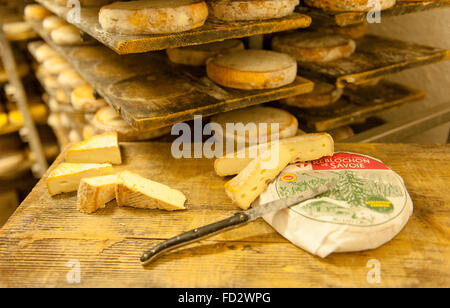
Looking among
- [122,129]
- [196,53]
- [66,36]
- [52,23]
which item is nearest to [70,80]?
[66,36]

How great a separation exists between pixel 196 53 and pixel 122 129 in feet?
1.59

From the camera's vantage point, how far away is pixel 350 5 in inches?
55.2

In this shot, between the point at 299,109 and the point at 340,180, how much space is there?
2.94 feet

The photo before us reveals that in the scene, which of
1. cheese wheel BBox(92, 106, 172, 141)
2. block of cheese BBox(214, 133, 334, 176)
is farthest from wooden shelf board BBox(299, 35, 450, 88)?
cheese wheel BBox(92, 106, 172, 141)

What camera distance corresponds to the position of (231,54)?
1548 mm

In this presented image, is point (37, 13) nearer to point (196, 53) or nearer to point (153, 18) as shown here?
point (196, 53)

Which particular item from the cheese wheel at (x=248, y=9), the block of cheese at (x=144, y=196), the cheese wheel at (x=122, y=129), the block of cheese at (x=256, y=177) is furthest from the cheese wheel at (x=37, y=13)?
the block of cheese at (x=256, y=177)

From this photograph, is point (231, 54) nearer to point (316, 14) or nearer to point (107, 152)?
point (316, 14)

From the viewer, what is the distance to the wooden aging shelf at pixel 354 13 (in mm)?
1407

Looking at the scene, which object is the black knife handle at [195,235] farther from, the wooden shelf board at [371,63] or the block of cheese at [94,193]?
the wooden shelf board at [371,63]

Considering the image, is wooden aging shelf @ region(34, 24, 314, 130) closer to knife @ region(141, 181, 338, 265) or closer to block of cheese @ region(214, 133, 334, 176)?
block of cheese @ region(214, 133, 334, 176)

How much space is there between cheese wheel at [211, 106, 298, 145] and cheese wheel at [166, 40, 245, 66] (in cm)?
28

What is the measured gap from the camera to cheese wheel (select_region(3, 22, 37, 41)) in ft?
9.23
